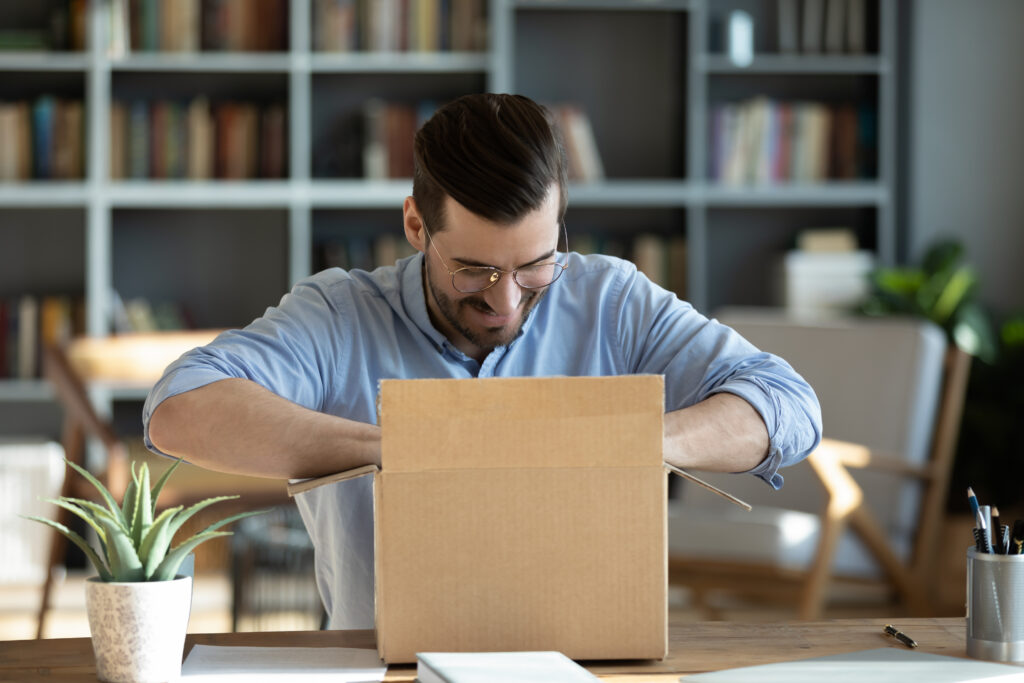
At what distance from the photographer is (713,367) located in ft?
4.60

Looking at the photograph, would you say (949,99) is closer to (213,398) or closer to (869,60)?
(869,60)

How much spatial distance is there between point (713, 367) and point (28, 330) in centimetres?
300

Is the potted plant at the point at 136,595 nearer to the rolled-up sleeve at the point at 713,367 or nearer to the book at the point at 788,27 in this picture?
the rolled-up sleeve at the point at 713,367

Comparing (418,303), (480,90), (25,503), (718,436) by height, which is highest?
(480,90)

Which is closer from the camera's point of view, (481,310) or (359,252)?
(481,310)

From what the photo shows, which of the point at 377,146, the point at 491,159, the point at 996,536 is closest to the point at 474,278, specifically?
the point at 491,159

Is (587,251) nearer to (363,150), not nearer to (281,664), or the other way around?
(363,150)

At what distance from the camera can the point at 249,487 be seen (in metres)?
2.87

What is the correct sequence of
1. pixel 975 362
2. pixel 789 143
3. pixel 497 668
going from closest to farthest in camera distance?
pixel 497 668
pixel 975 362
pixel 789 143

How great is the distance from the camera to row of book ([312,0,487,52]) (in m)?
3.79

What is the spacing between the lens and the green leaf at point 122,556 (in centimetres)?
92

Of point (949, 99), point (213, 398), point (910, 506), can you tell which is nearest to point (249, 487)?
point (910, 506)

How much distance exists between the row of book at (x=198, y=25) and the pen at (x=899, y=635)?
128 inches

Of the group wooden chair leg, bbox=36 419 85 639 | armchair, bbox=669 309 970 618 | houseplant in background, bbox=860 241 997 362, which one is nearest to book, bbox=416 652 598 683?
armchair, bbox=669 309 970 618
